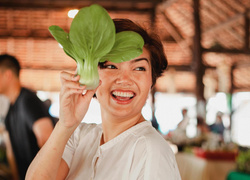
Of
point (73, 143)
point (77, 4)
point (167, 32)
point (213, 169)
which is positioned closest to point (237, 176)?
point (213, 169)

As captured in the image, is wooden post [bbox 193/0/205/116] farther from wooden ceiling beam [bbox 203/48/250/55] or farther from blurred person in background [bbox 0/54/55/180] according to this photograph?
blurred person in background [bbox 0/54/55/180]

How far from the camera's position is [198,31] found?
27.7ft

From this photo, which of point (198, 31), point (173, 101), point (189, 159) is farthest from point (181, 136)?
point (173, 101)

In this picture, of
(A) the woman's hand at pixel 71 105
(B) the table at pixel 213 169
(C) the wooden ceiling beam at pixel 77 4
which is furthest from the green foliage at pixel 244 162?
(C) the wooden ceiling beam at pixel 77 4

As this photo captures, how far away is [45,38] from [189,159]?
6968 mm

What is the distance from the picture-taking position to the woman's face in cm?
111

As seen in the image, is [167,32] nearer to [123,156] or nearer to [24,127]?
[24,127]

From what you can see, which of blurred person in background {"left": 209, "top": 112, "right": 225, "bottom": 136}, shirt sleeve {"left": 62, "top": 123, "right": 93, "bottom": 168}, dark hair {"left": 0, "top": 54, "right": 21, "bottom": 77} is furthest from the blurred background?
shirt sleeve {"left": 62, "top": 123, "right": 93, "bottom": 168}

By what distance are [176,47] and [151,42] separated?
11.4m

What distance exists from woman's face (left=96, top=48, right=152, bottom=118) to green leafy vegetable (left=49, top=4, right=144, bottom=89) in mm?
148

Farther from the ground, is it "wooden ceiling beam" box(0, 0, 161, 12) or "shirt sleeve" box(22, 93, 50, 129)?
"wooden ceiling beam" box(0, 0, 161, 12)

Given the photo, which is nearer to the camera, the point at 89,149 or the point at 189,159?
the point at 89,149

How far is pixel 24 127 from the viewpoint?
2.32 meters

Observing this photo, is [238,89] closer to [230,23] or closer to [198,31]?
[230,23]
